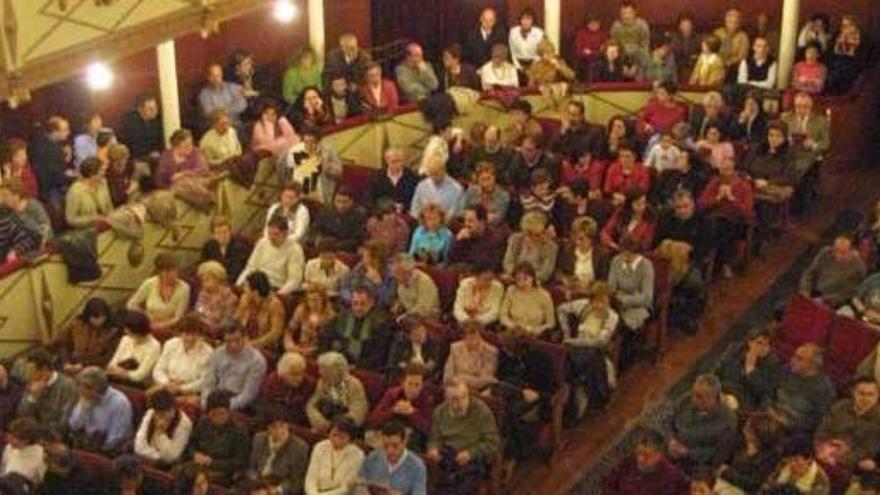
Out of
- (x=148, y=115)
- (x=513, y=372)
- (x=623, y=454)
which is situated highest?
(x=148, y=115)

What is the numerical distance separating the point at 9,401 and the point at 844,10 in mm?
9572

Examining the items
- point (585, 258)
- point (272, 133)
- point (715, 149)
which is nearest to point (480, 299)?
point (585, 258)

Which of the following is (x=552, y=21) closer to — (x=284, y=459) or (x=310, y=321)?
(x=310, y=321)

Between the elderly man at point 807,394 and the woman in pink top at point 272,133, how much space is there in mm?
5146

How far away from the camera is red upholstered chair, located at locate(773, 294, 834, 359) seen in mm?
9484

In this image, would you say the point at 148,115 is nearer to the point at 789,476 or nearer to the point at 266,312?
the point at 266,312

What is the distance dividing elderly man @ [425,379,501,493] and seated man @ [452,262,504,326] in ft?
4.06

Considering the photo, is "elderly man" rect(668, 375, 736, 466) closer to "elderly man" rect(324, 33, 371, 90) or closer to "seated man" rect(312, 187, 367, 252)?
"seated man" rect(312, 187, 367, 252)

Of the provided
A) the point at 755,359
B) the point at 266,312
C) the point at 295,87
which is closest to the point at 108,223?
the point at 266,312

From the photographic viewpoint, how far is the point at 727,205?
11336 millimetres

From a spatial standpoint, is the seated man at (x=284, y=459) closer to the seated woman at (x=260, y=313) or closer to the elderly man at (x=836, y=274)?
the seated woman at (x=260, y=313)

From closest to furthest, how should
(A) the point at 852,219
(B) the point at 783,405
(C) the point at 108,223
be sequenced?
1. (B) the point at 783,405
2. (C) the point at 108,223
3. (A) the point at 852,219

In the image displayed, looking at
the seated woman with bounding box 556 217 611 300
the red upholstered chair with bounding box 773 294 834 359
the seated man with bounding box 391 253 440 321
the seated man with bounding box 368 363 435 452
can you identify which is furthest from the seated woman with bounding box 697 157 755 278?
the seated man with bounding box 368 363 435 452

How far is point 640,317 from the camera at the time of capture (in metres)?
10.1
